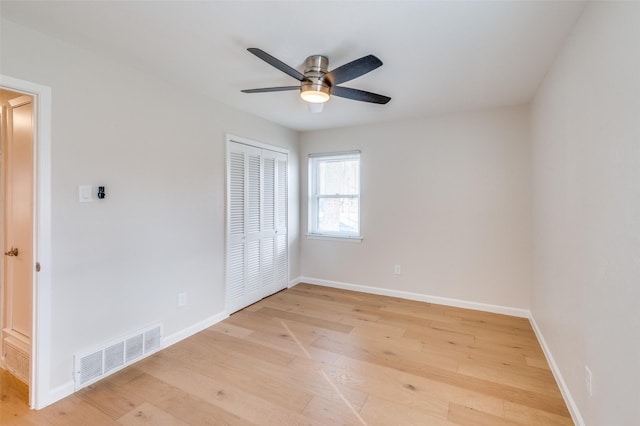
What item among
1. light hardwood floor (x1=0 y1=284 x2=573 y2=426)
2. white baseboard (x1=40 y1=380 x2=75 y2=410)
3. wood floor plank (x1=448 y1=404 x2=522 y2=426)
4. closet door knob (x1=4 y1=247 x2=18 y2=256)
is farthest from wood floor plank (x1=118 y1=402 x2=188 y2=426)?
wood floor plank (x1=448 y1=404 x2=522 y2=426)

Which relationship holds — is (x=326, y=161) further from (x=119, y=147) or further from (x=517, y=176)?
(x=119, y=147)

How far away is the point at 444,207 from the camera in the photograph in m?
3.66

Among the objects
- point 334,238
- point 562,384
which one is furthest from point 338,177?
point 562,384

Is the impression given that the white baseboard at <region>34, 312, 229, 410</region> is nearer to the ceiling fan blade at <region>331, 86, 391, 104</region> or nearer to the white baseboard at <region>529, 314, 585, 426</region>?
the ceiling fan blade at <region>331, 86, 391, 104</region>

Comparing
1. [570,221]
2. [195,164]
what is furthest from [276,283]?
[570,221]

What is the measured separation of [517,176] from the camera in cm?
328

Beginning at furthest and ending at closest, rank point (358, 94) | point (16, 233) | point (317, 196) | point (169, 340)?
point (317, 196), point (169, 340), point (358, 94), point (16, 233)

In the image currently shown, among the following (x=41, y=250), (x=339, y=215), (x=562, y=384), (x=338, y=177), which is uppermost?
(x=338, y=177)

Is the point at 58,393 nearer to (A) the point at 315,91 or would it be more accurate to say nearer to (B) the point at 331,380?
(B) the point at 331,380

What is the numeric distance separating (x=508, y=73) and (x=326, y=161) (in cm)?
254

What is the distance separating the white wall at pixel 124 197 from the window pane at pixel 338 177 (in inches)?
67.1

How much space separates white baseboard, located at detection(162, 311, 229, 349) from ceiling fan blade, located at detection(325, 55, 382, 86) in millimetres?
2599

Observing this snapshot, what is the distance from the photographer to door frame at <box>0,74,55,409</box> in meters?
1.87

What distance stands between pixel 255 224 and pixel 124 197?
5.30ft
